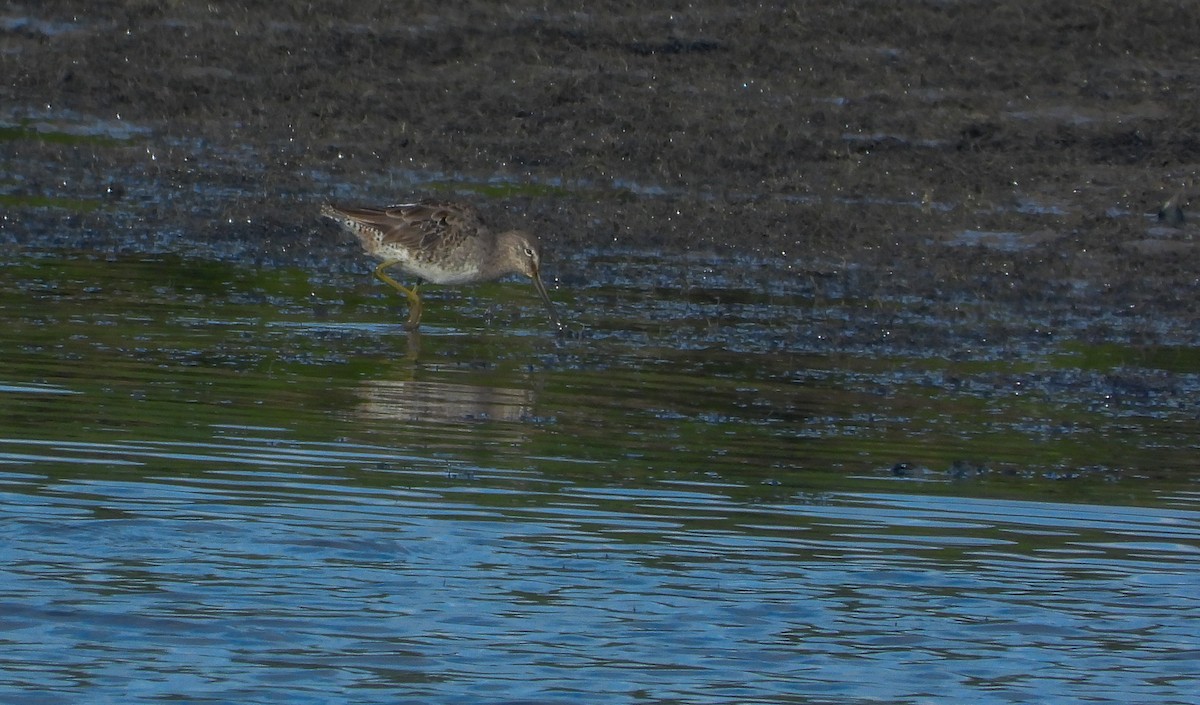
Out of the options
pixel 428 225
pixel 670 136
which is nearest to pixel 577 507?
pixel 428 225

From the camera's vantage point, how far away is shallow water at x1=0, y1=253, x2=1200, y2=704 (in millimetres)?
6133

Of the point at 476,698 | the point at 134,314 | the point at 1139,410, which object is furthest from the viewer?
the point at 134,314

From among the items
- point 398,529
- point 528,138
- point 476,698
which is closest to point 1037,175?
point 528,138

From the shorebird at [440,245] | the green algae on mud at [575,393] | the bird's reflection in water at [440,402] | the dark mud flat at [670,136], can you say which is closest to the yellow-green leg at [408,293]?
the shorebird at [440,245]

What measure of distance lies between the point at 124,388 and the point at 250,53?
10.3 metres

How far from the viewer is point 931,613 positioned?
263 inches

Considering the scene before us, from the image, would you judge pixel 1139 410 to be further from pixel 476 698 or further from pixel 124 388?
pixel 476 698

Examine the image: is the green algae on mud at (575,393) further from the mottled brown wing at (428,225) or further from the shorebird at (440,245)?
→ the mottled brown wing at (428,225)

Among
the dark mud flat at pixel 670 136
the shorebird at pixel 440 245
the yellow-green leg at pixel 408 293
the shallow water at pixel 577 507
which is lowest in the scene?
the shallow water at pixel 577 507

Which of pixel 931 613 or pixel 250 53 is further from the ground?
pixel 250 53

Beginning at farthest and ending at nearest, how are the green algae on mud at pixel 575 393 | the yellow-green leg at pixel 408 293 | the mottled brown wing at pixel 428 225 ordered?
the mottled brown wing at pixel 428 225 → the yellow-green leg at pixel 408 293 → the green algae on mud at pixel 575 393

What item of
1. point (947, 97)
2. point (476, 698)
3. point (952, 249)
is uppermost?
point (947, 97)

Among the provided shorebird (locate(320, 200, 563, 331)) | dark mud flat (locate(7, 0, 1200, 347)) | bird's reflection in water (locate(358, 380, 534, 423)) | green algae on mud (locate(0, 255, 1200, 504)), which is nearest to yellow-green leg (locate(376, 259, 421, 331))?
shorebird (locate(320, 200, 563, 331))

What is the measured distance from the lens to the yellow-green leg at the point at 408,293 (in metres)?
11.7
